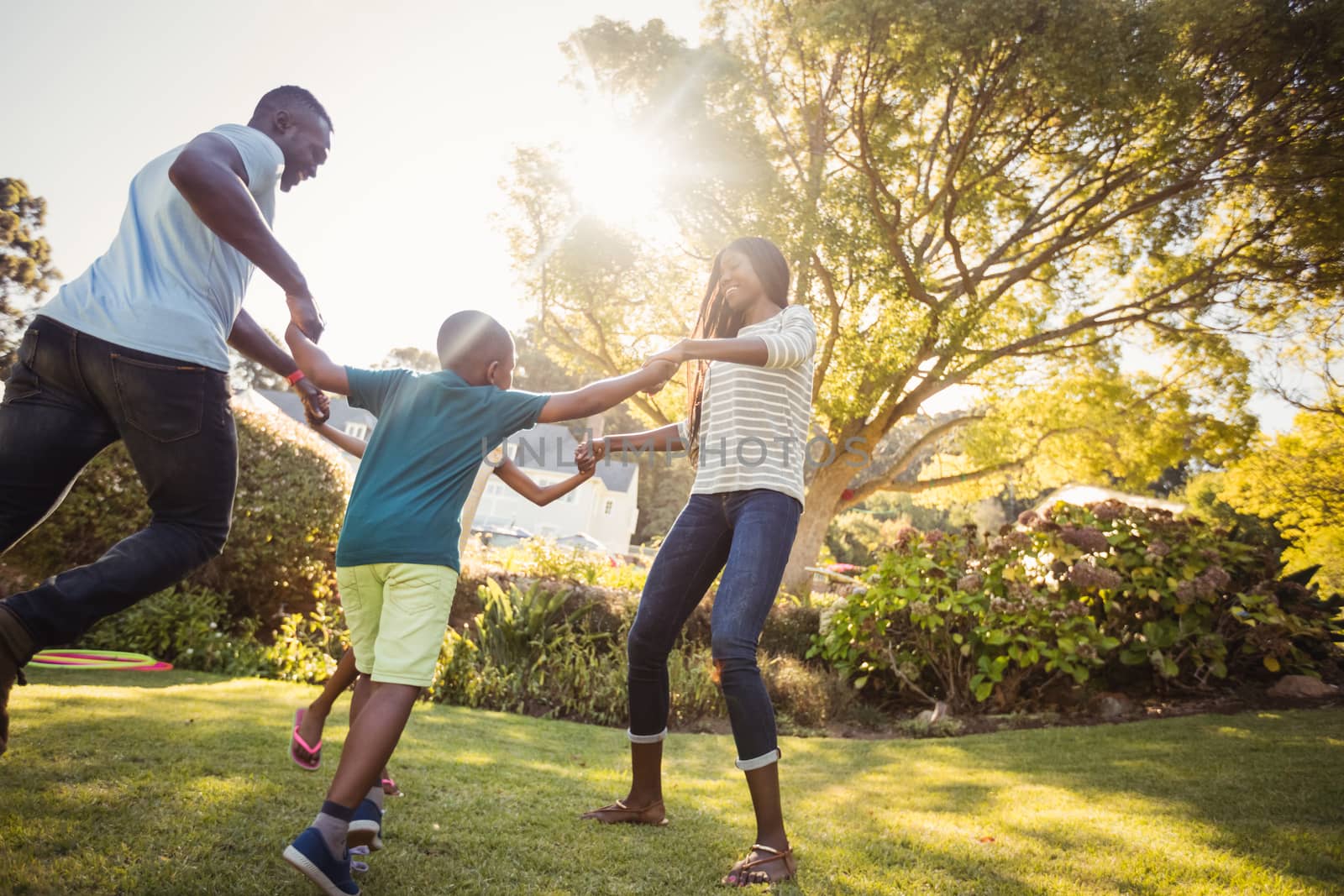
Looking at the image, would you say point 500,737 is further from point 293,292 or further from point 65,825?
point 293,292

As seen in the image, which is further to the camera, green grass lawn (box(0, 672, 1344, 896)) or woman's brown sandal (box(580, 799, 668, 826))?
woman's brown sandal (box(580, 799, 668, 826))

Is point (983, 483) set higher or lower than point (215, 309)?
higher

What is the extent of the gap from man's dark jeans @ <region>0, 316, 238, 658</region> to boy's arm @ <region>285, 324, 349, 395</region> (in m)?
0.29

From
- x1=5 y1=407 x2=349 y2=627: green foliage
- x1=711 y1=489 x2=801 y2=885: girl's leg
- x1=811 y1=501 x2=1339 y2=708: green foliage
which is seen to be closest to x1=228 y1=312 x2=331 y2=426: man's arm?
x1=711 y1=489 x2=801 y2=885: girl's leg

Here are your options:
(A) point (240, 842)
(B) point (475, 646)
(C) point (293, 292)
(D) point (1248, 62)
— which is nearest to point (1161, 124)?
(D) point (1248, 62)

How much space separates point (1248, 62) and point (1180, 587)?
8.15 m

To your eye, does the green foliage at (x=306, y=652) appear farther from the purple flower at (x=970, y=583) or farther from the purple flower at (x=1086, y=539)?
the purple flower at (x=1086, y=539)

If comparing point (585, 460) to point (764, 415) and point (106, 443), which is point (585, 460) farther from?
point (106, 443)

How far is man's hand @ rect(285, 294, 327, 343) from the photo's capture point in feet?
7.57

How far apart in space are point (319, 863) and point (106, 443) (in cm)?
124

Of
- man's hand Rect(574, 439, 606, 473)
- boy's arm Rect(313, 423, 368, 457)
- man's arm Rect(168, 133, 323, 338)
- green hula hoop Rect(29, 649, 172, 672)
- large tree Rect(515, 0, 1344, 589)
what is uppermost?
large tree Rect(515, 0, 1344, 589)

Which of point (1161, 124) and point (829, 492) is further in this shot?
point (829, 492)

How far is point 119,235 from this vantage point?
2189 millimetres

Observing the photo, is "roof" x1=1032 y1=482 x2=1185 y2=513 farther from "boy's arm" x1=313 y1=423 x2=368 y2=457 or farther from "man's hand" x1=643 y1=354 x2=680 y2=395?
"boy's arm" x1=313 y1=423 x2=368 y2=457
